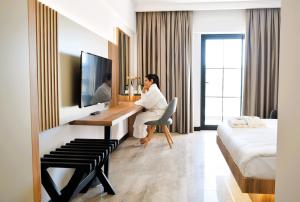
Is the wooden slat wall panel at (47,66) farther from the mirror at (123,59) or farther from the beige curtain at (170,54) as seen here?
the beige curtain at (170,54)

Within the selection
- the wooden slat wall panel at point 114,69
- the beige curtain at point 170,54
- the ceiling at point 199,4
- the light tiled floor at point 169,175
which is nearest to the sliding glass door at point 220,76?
the beige curtain at point 170,54

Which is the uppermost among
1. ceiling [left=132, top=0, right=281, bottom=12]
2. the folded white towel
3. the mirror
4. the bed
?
ceiling [left=132, top=0, right=281, bottom=12]

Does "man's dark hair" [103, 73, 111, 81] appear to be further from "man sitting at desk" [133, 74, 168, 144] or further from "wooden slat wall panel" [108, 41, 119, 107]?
"man sitting at desk" [133, 74, 168, 144]

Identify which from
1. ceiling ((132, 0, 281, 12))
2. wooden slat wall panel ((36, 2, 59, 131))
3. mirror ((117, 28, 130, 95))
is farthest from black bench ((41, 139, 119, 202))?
ceiling ((132, 0, 281, 12))

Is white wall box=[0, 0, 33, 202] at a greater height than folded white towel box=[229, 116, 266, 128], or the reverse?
white wall box=[0, 0, 33, 202]

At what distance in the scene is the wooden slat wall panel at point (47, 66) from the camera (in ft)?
7.06

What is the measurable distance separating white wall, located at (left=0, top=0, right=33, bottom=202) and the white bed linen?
59.9 inches

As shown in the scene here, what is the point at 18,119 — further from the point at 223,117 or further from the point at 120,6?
the point at 223,117

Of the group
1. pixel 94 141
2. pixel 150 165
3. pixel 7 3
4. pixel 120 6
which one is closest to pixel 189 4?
pixel 120 6

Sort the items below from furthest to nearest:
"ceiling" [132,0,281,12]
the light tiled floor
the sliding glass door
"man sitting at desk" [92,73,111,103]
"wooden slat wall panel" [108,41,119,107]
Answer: the sliding glass door < "ceiling" [132,0,281,12] < "wooden slat wall panel" [108,41,119,107] < "man sitting at desk" [92,73,111,103] < the light tiled floor

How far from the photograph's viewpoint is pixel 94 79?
316 cm

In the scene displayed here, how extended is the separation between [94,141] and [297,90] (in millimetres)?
2124

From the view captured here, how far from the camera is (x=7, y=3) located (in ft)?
3.32

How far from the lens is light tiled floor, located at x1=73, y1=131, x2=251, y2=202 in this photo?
2.61 metres
